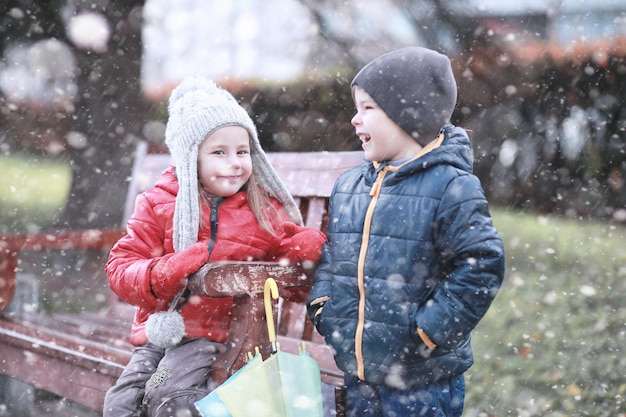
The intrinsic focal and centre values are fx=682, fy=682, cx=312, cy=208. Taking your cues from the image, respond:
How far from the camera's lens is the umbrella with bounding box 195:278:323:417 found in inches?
79.3

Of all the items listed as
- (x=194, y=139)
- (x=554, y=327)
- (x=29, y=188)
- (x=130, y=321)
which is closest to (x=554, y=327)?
(x=554, y=327)

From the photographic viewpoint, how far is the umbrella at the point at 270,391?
2014 millimetres

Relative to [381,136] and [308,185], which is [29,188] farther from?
[381,136]

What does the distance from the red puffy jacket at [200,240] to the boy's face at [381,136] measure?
1.33ft

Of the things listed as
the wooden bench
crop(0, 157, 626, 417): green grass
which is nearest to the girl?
the wooden bench

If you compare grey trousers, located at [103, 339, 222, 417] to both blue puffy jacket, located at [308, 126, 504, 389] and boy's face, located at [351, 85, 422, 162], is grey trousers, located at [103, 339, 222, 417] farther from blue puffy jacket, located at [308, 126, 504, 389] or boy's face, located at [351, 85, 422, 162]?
boy's face, located at [351, 85, 422, 162]

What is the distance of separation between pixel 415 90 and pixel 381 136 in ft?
0.63

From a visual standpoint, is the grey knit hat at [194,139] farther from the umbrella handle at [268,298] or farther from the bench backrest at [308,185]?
the bench backrest at [308,185]

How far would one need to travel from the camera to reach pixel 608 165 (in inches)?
202

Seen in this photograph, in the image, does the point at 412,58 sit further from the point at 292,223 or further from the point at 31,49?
the point at 31,49

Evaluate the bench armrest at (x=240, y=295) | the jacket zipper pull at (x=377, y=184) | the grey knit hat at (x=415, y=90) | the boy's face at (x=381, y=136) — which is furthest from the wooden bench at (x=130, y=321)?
the grey knit hat at (x=415, y=90)

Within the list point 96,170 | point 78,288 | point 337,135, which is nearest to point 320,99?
point 337,135

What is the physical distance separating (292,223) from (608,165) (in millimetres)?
3359

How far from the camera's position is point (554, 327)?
186 inches
